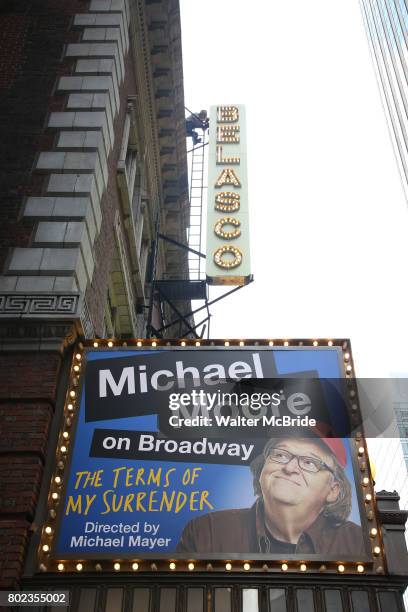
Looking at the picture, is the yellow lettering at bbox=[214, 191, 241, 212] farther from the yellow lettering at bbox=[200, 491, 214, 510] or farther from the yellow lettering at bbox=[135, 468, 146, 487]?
the yellow lettering at bbox=[200, 491, 214, 510]

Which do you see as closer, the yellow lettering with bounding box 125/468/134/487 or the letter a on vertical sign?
the yellow lettering with bounding box 125/468/134/487

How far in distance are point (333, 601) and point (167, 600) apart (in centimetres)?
210

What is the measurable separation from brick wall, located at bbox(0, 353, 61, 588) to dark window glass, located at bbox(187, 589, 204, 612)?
2.20 metres

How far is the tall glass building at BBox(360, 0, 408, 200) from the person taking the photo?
5688 cm

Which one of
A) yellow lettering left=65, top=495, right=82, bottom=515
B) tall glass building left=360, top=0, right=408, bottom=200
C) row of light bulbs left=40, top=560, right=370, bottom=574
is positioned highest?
tall glass building left=360, top=0, right=408, bottom=200

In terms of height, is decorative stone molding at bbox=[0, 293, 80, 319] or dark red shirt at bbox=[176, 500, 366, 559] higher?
decorative stone molding at bbox=[0, 293, 80, 319]

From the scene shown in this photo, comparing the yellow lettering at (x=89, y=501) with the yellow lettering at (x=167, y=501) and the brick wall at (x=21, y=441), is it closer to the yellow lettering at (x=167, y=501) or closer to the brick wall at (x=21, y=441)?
the brick wall at (x=21, y=441)

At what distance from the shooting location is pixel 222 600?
761 centimetres

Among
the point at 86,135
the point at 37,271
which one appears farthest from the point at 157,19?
the point at 37,271

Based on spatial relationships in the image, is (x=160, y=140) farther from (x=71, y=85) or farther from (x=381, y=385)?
(x=381, y=385)

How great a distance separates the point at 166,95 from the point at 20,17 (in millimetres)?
7020

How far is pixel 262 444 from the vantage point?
9133 millimetres

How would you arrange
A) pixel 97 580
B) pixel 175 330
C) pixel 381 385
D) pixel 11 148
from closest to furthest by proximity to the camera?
1. pixel 97 580
2. pixel 381 385
3. pixel 11 148
4. pixel 175 330

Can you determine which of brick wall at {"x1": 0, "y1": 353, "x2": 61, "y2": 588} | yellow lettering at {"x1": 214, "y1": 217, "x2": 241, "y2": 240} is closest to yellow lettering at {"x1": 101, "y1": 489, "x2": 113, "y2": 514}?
brick wall at {"x1": 0, "y1": 353, "x2": 61, "y2": 588}
